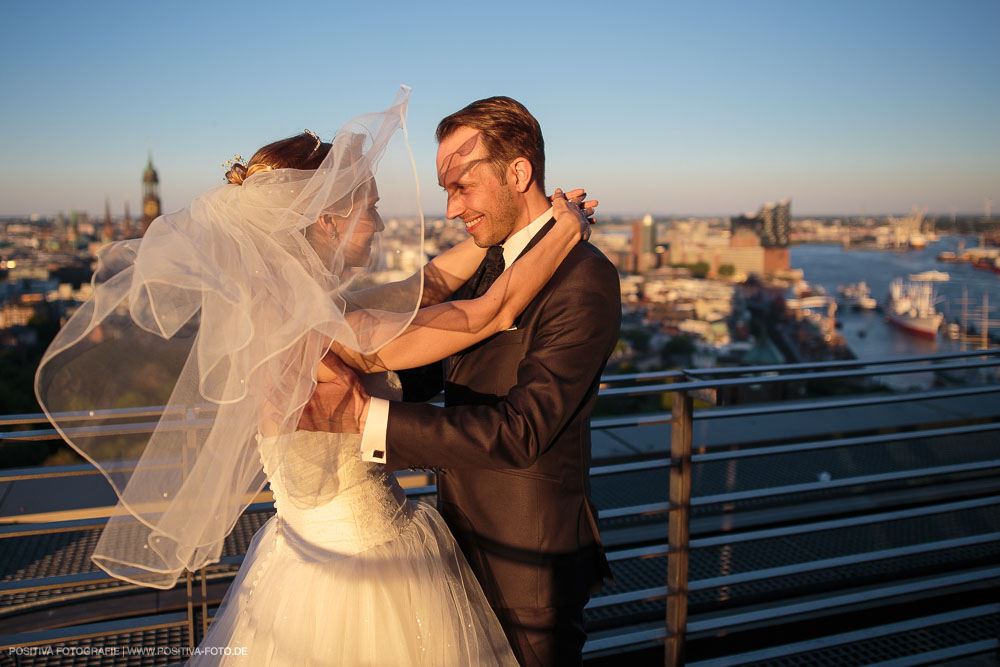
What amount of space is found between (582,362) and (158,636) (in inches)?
160

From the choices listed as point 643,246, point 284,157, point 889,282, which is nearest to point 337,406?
point 284,157

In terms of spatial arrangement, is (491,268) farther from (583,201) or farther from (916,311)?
(916,311)

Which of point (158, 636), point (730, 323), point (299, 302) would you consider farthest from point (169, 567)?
point (730, 323)

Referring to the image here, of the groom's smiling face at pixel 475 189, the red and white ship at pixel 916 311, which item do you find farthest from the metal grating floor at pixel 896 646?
the red and white ship at pixel 916 311

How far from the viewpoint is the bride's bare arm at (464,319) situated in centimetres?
133

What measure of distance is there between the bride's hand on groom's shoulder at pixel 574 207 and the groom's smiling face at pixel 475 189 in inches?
4.6

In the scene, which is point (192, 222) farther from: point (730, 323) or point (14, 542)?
point (730, 323)

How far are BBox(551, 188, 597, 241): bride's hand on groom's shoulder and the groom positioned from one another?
0.15ft

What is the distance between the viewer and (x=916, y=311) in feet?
84.2

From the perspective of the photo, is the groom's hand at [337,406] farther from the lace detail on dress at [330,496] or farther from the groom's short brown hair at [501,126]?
the groom's short brown hair at [501,126]

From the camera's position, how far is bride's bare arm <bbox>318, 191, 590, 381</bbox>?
4.37 ft

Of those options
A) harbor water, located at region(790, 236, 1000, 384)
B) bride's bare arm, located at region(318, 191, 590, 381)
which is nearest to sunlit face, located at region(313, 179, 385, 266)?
bride's bare arm, located at region(318, 191, 590, 381)

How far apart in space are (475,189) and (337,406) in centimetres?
63

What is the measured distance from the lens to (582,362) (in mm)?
1405
